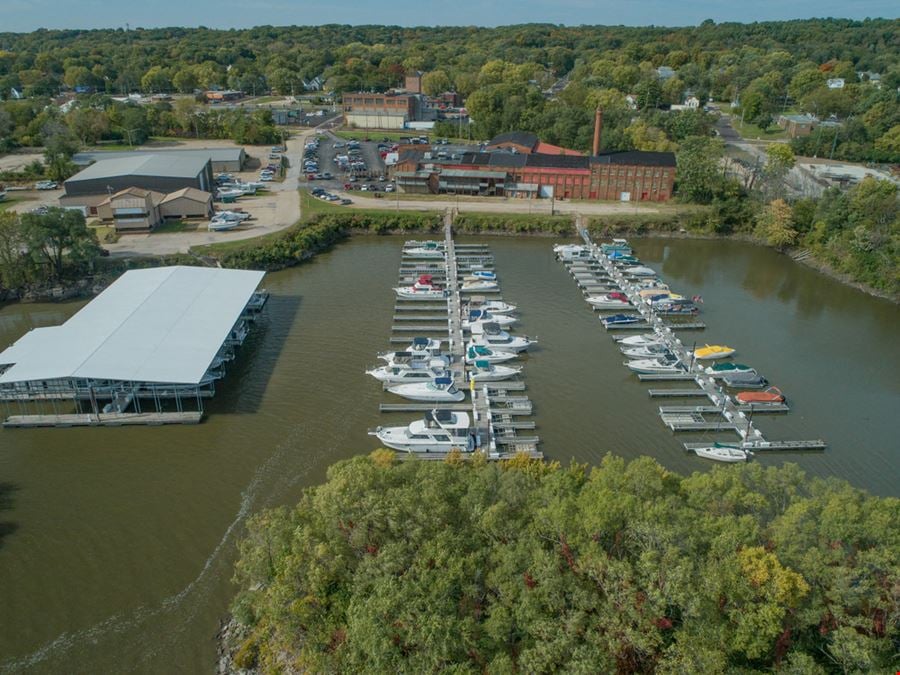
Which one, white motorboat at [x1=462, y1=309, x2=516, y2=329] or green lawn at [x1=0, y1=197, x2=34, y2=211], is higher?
green lawn at [x1=0, y1=197, x2=34, y2=211]

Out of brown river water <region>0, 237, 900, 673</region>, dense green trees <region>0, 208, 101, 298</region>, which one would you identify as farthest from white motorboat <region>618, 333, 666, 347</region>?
dense green trees <region>0, 208, 101, 298</region>

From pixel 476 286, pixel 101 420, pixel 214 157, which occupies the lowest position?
pixel 101 420

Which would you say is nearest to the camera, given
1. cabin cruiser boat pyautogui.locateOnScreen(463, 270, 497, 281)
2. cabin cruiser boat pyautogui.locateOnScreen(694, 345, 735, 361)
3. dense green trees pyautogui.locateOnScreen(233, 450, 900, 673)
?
dense green trees pyautogui.locateOnScreen(233, 450, 900, 673)

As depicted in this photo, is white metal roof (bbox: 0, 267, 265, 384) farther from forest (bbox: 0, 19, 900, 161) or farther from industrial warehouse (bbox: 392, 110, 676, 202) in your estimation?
forest (bbox: 0, 19, 900, 161)

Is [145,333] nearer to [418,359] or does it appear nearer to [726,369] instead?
[418,359]

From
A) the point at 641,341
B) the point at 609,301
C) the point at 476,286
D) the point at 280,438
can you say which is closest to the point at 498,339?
the point at 641,341

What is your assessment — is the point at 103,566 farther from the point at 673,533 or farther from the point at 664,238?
the point at 664,238
